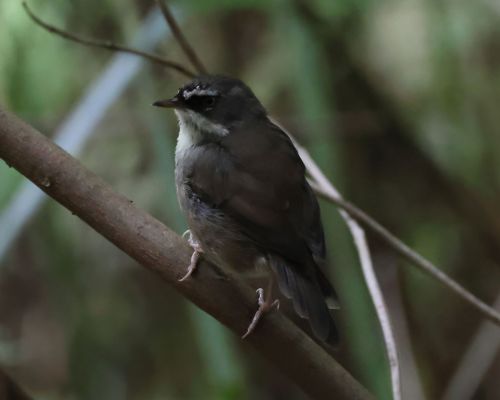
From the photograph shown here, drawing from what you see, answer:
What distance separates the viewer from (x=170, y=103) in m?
2.64

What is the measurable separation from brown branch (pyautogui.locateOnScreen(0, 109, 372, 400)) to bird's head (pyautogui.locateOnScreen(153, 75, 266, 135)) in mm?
823

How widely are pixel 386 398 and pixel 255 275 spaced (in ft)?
2.46

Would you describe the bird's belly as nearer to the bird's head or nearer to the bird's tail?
the bird's tail

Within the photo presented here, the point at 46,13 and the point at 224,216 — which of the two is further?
the point at 46,13

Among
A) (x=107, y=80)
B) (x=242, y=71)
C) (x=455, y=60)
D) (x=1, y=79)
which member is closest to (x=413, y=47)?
(x=455, y=60)

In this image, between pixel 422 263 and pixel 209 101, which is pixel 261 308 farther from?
pixel 209 101

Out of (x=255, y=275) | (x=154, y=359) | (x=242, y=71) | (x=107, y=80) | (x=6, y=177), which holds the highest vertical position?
(x=242, y=71)

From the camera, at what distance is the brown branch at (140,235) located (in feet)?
5.96

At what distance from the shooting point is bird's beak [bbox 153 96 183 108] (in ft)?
8.58

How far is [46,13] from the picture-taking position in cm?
342

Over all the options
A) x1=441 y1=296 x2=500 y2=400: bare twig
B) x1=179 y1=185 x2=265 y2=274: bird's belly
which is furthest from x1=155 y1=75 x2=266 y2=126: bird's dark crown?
x1=441 y1=296 x2=500 y2=400: bare twig

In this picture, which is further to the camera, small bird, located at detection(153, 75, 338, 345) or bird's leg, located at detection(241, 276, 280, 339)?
small bird, located at detection(153, 75, 338, 345)

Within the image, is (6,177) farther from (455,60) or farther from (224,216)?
(455,60)

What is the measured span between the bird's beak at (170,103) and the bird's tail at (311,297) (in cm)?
58
